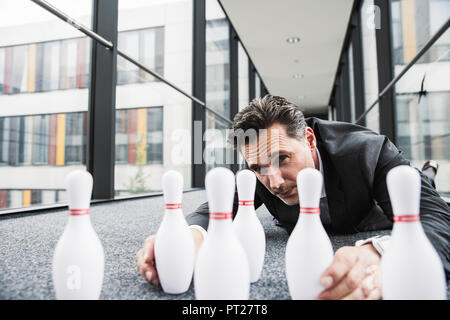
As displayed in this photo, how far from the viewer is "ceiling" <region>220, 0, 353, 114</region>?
4.21m

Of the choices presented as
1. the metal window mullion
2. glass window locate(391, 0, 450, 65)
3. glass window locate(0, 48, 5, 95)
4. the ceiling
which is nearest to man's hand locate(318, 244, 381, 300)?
glass window locate(391, 0, 450, 65)

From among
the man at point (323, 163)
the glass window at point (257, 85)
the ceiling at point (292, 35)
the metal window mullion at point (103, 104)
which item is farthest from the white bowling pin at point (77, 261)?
the glass window at point (257, 85)

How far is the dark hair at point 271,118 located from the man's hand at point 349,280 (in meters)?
0.58

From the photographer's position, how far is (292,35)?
16.5ft

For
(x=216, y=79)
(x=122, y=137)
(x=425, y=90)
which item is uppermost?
(x=216, y=79)

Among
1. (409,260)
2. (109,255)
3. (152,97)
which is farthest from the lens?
(152,97)

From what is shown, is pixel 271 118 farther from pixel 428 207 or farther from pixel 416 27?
pixel 416 27

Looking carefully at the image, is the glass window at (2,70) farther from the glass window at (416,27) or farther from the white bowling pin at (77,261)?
the glass window at (416,27)

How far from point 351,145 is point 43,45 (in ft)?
5.93

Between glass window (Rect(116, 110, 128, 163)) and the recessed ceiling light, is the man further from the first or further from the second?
the recessed ceiling light

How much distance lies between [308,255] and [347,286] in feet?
0.23

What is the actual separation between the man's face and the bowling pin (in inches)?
8.2

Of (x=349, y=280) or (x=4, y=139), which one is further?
A: (x=4, y=139)

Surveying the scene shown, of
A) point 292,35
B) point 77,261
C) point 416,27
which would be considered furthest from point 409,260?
point 292,35
